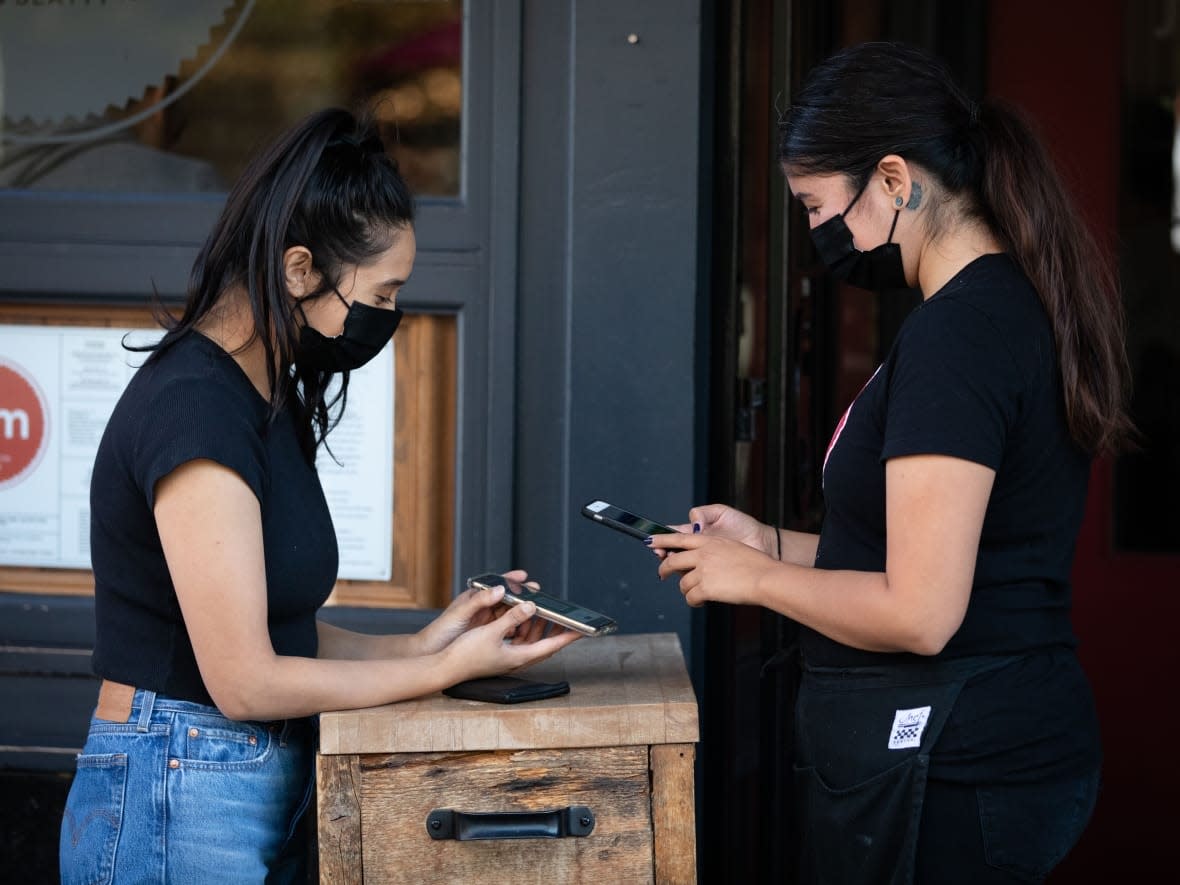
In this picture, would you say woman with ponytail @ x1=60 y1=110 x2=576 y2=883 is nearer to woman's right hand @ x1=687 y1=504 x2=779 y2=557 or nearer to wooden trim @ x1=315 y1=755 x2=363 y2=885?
wooden trim @ x1=315 y1=755 x2=363 y2=885

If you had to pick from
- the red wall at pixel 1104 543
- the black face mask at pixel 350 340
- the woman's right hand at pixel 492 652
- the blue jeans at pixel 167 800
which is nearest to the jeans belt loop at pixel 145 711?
the blue jeans at pixel 167 800

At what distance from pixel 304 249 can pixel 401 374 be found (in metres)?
0.89

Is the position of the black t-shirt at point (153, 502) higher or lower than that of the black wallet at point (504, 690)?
higher

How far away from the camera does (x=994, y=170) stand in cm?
164

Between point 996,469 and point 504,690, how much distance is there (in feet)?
2.11

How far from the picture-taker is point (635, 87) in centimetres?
247

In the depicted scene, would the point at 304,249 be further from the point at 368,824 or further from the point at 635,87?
the point at 635,87

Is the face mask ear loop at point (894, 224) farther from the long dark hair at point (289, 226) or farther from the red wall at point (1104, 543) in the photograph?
the red wall at point (1104, 543)

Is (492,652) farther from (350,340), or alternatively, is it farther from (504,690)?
A: (350,340)

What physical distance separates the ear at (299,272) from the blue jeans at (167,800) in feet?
1.75

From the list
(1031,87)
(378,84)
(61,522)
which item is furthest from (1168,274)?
(61,522)

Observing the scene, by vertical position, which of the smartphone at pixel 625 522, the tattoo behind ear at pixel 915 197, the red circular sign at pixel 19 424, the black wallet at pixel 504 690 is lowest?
the black wallet at pixel 504 690

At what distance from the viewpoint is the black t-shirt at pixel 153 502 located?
1.57 metres


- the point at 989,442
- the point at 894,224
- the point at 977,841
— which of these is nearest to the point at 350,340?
the point at 894,224
